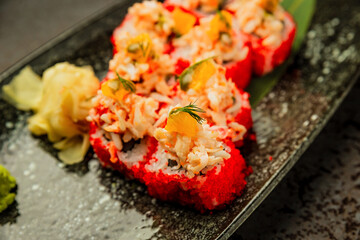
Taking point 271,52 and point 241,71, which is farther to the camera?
point 271,52

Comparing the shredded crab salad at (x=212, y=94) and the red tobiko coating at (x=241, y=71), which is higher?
the shredded crab salad at (x=212, y=94)

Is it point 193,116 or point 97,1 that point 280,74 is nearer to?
point 193,116

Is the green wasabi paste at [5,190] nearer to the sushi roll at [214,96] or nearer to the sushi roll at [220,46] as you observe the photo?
the sushi roll at [214,96]

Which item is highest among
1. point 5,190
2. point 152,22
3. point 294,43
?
point 152,22

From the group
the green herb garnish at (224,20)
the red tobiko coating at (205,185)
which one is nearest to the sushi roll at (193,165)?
the red tobiko coating at (205,185)

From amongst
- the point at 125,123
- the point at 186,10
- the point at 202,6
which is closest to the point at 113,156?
the point at 125,123

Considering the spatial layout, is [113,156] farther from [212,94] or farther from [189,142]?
[212,94]

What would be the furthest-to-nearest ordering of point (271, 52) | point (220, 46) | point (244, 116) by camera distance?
point (271, 52) < point (220, 46) < point (244, 116)
